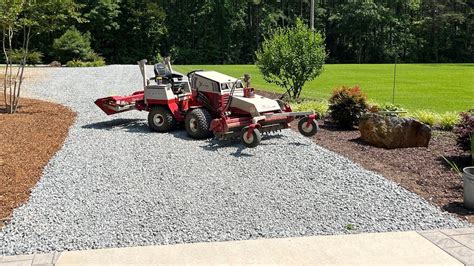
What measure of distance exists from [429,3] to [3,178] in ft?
237

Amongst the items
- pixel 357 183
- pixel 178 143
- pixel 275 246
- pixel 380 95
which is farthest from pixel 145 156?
pixel 380 95

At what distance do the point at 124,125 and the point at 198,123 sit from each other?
2778 mm

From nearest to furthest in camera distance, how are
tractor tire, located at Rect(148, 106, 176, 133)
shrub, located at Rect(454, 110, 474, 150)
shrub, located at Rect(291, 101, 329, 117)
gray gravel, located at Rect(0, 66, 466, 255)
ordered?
1. gray gravel, located at Rect(0, 66, 466, 255)
2. shrub, located at Rect(454, 110, 474, 150)
3. tractor tire, located at Rect(148, 106, 176, 133)
4. shrub, located at Rect(291, 101, 329, 117)

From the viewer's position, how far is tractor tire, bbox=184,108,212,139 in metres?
9.49

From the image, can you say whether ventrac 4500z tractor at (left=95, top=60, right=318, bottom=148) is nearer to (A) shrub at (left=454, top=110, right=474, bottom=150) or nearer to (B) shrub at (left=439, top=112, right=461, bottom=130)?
(A) shrub at (left=454, top=110, right=474, bottom=150)

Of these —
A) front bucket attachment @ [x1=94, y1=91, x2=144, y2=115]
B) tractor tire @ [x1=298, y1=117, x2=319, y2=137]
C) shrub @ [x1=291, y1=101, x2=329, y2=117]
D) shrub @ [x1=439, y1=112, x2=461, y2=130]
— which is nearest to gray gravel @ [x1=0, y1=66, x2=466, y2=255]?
tractor tire @ [x1=298, y1=117, x2=319, y2=137]

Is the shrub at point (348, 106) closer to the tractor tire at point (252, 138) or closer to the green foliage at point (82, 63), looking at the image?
the tractor tire at point (252, 138)

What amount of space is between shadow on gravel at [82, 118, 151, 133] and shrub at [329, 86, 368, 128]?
14.3 feet

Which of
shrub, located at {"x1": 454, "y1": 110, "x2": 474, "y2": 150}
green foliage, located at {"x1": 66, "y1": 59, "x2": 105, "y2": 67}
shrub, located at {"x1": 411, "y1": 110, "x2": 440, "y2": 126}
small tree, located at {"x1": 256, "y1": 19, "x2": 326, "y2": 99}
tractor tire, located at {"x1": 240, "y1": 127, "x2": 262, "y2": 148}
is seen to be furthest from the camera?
green foliage, located at {"x1": 66, "y1": 59, "x2": 105, "y2": 67}

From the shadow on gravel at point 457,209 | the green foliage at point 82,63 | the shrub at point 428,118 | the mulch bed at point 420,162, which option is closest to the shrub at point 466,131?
the mulch bed at point 420,162

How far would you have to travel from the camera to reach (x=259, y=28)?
2571 inches

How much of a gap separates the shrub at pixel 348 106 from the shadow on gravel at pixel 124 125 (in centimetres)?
437

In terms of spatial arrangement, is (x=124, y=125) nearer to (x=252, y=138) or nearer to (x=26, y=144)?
(x=26, y=144)

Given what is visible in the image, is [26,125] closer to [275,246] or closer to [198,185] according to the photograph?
[198,185]
